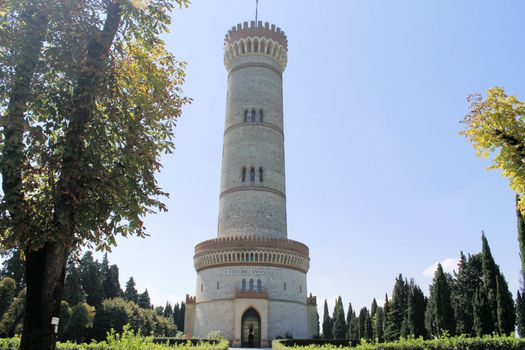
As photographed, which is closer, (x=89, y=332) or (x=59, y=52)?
(x=59, y=52)

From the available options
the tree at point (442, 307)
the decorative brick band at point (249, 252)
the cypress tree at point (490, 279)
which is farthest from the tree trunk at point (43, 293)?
the tree at point (442, 307)

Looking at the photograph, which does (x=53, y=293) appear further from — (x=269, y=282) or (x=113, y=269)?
(x=113, y=269)

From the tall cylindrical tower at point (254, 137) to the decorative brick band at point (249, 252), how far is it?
1.20 meters

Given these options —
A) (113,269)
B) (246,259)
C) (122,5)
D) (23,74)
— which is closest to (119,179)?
(23,74)

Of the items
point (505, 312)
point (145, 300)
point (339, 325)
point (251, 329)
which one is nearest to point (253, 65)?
point (251, 329)

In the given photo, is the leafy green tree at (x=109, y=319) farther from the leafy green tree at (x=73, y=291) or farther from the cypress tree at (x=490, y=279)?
the cypress tree at (x=490, y=279)

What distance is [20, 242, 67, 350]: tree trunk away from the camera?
8203mm

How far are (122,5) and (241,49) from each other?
1162 inches

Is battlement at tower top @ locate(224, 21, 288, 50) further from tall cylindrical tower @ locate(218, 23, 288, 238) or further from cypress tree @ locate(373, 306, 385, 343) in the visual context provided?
cypress tree @ locate(373, 306, 385, 343)

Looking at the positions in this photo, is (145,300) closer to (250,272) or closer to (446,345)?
(250,272)

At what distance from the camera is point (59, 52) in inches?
353

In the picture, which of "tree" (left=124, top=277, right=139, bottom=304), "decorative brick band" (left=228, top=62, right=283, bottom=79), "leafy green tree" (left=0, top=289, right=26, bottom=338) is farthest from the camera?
"tree" (left=124, top=277, right=139, bottom=304)

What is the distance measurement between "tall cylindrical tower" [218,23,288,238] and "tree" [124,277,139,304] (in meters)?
48.0

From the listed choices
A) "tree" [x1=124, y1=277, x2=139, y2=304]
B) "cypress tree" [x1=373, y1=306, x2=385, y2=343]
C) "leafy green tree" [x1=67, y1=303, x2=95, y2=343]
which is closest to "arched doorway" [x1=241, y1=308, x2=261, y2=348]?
"leafy green tree" [x1=67, y1=303, x2=95, y2=343]
